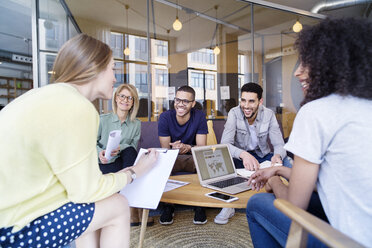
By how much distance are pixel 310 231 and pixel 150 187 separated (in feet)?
2.93

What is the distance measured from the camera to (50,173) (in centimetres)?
92

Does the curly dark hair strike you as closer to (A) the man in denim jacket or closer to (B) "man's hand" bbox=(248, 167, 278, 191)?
(B) "man's hand" bbox=(248, 167, 278, 191)

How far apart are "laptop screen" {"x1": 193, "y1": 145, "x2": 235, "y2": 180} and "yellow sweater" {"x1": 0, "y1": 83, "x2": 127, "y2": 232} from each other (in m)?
0.96

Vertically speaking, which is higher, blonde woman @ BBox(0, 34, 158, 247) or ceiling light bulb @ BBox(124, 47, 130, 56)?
ceiling light bulb @ BBox(124, 47, 130, 56)

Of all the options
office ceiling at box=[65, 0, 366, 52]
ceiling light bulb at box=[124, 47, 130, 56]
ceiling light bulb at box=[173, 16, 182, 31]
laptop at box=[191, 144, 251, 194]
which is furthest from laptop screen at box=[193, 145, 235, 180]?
ceiling light bulb at box=[173, 16, 182, 31]

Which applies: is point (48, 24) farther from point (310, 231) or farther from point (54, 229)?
point (310, 231)

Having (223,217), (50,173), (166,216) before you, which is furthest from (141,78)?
(50,173)

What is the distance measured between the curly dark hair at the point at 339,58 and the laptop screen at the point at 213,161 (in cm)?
99

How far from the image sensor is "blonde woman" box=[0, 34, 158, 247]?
0.86 meters

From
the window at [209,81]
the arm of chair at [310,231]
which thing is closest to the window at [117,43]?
the window at [209,81]

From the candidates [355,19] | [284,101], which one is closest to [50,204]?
[355,19]

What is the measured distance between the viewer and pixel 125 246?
1.10 m

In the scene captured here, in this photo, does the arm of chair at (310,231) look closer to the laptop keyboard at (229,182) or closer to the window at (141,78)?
the laptop keyboard at (229,182)

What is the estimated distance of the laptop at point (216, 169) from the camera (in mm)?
1702
